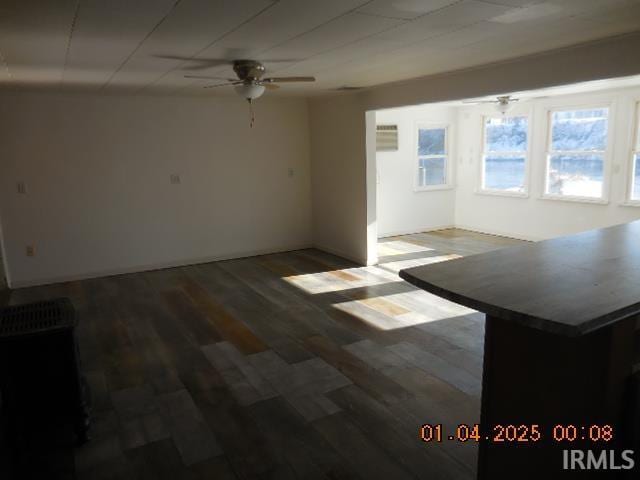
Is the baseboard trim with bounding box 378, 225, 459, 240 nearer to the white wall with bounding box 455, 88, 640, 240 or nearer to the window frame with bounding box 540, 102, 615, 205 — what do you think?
the white wall with bounding box 455, 88, 640, 240

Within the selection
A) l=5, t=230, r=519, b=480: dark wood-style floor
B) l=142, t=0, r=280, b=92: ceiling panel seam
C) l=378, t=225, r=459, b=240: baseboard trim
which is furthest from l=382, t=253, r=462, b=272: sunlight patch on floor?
l=142, t=0, r=280, b=92: ceiling panel seam

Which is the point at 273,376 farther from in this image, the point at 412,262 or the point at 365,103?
the point at 365,103

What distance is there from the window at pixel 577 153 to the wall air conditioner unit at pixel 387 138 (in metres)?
2.26

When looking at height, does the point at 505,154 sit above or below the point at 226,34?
below

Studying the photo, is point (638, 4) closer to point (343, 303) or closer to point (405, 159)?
point (343, 303)

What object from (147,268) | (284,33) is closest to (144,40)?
(284,33)

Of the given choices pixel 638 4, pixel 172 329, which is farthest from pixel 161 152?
pixel 638 4

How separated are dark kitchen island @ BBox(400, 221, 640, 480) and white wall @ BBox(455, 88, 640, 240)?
4942 mm

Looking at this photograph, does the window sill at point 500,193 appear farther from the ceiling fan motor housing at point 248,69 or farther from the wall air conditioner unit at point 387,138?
the ceiling fan motor housing at point 248,69

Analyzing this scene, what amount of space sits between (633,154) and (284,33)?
5186mm

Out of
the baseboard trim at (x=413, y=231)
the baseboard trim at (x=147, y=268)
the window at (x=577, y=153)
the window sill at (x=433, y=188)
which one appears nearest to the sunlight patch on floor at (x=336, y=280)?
the baseboard trim at (x=147, y=268)

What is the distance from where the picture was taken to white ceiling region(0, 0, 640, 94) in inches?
89.0

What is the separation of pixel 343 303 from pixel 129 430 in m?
2.39

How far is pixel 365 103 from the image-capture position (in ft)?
18.7
